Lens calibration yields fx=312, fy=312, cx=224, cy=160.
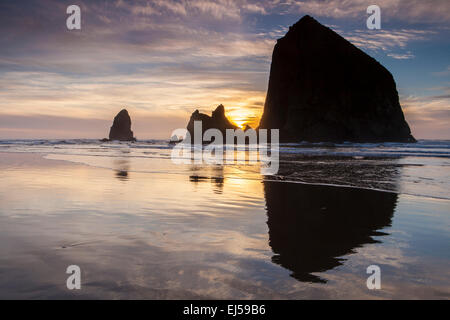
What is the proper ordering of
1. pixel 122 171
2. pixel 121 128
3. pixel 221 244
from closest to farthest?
pixel 221 244 < pixel 122 171 < pixel 121 128

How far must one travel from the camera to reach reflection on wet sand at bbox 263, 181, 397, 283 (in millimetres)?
3846

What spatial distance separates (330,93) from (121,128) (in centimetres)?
12738

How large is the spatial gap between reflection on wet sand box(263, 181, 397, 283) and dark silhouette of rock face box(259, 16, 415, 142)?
6868 centimetres

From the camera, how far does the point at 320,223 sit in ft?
18.4

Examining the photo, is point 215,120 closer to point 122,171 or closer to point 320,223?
point 122,171

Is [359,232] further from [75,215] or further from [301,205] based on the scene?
[75,215]

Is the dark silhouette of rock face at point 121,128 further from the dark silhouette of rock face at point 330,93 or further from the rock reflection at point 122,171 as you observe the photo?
the rock reflection at point 122,171

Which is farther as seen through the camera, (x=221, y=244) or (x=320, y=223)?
(x=320, y=223)

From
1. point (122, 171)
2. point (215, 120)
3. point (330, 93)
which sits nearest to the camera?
point (122, 171)

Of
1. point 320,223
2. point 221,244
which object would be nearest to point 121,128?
point 320,223

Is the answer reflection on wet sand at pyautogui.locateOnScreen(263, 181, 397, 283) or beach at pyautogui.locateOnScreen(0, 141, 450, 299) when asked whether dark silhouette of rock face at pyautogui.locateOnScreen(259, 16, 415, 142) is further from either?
beach at pyautogui.locateOnScreen(0, 141, 450, 299)

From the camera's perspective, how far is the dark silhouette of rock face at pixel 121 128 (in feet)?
566
